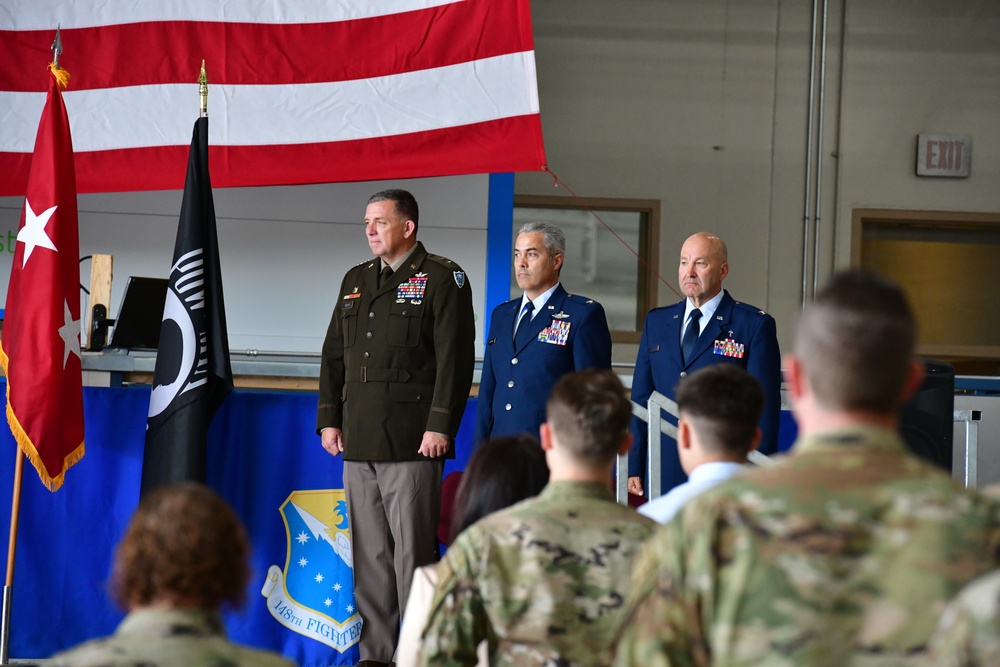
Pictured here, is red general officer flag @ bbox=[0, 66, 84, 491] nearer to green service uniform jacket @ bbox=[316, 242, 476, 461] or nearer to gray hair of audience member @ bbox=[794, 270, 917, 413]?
green service uniform jacket @ bbox=[316, 242, 476, 461]

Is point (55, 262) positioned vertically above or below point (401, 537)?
above

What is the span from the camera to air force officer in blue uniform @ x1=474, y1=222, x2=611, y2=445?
11.0ft

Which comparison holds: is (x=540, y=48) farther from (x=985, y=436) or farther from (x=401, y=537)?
(x=401, y=537)

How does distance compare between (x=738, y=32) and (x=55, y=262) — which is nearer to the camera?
(x=55, y=262)

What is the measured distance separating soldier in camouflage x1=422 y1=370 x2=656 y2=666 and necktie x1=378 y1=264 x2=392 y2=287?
2.04m

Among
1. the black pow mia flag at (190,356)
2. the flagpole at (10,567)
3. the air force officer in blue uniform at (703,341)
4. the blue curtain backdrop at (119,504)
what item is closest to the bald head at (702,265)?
the air force officer in blue uniform at (703,341)

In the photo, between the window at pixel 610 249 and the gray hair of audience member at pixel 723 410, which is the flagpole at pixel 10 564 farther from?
the window at pixel 610 249

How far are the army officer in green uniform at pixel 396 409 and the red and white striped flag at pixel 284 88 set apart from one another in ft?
3.70

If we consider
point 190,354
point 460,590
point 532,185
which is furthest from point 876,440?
point 532,185

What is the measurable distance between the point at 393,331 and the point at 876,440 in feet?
8.19

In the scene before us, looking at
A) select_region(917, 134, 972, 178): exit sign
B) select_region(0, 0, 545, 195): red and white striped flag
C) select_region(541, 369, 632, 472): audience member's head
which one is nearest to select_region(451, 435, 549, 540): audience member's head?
select_region(541, 369, 632, 472): audience member's head

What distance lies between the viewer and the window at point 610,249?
7355 mm

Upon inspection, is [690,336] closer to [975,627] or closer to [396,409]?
[396,409]

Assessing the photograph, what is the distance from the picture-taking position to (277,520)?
362 cm
